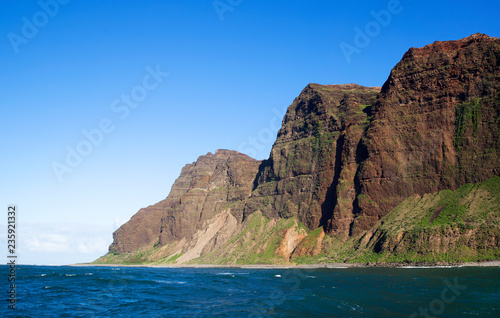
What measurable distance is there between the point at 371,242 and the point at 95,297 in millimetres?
92677

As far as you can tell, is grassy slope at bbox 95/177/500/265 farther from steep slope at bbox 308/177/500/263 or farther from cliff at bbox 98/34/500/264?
cliff at bbox 98/34/500/264

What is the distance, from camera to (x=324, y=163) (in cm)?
17462

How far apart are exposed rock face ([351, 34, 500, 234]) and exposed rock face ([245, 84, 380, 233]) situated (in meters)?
6.89

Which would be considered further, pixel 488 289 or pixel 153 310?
pixel 488 289

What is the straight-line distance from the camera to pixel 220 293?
6106 centimetres

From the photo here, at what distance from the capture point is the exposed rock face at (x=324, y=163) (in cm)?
15738

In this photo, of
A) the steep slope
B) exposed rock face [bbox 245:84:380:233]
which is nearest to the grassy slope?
the steep slope

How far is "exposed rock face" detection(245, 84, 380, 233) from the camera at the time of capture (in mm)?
157375

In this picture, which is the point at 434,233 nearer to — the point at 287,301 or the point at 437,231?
the point at 437,231

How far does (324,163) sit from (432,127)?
4954cm

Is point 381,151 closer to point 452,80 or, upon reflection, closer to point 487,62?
point 452,80

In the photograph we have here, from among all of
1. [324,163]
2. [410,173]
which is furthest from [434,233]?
[324,163]

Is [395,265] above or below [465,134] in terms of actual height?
below

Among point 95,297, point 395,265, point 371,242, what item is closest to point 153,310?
point 95,297
